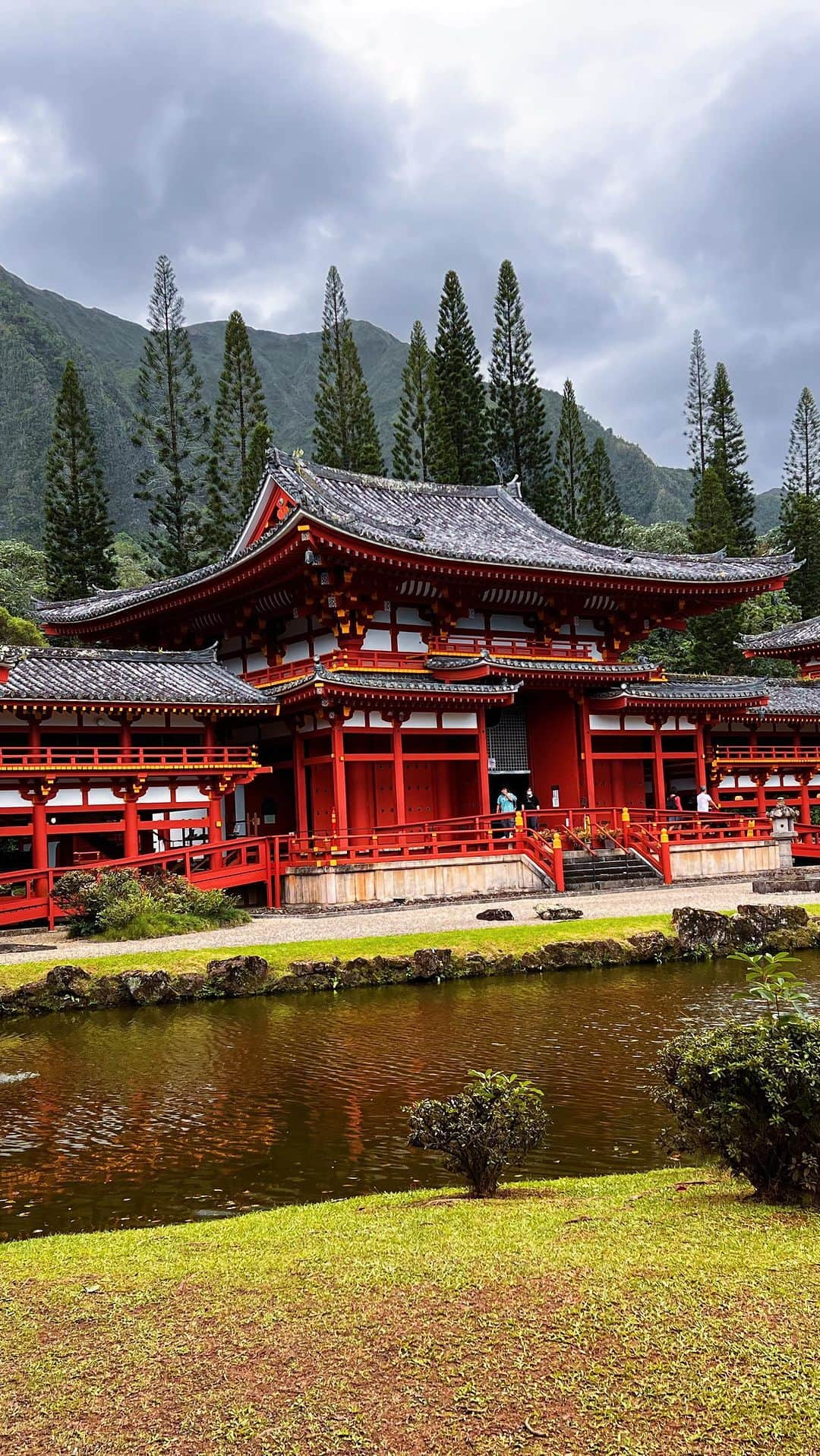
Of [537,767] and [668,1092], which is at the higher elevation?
[537,767]

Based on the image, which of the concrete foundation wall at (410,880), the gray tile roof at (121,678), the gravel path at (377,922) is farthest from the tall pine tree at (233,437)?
the gravel path at (377,922)

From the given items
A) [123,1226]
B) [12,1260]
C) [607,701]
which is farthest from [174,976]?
[607,701]

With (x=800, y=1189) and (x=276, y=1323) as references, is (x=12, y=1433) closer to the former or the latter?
(x=276, y=1323)

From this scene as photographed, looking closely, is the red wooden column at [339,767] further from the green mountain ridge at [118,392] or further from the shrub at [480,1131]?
the green mountain ridge at [118,392]

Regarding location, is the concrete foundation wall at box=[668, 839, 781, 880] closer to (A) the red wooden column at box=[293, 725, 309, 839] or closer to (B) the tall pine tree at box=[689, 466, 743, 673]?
(A) the red wooden column at box=[293, 725, 309, 839]

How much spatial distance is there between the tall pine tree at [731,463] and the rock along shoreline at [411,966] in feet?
139

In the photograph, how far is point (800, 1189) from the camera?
6.18 meters

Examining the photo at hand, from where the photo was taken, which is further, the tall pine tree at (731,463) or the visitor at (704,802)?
the tall pine tree at (731,463)

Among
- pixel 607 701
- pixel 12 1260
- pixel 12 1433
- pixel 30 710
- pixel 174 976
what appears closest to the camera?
pixel 12 1433

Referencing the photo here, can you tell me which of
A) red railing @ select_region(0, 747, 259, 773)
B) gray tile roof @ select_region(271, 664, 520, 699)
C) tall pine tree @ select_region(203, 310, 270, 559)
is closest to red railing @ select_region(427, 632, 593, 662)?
gray tile roof @ select_region(271, 664, 520, 699)

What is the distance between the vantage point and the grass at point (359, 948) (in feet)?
54.1

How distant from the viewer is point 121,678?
26203mm

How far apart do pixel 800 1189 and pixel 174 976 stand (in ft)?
38.4

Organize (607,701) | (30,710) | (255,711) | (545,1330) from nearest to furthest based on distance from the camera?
1. (545,1330)
2. (30,710)
3. (255,711)
4. (607,701)
